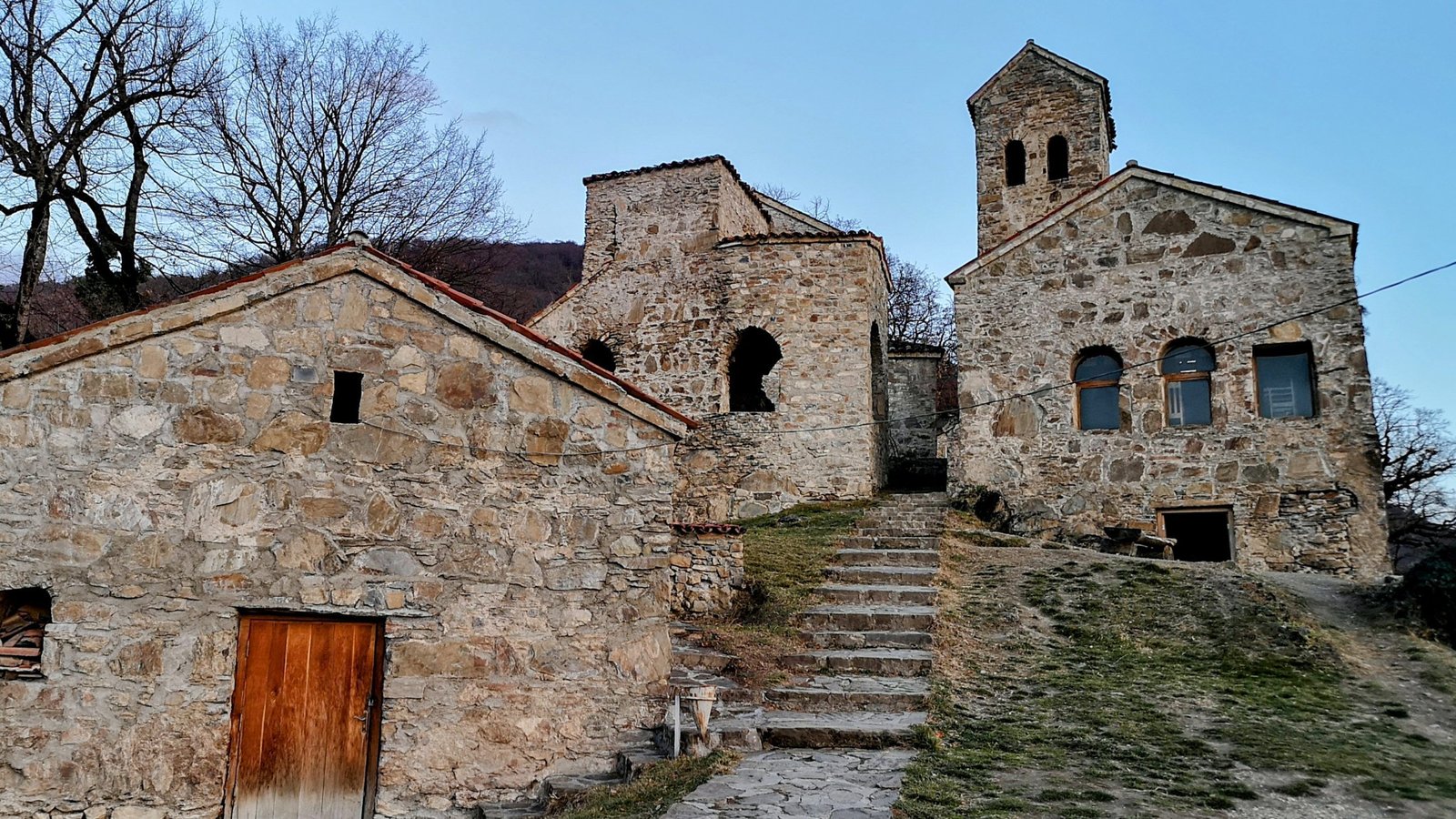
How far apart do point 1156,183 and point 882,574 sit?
314 inches

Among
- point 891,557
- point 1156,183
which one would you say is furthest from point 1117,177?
point 891,557

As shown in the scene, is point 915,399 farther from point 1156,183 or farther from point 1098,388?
point 1156,183

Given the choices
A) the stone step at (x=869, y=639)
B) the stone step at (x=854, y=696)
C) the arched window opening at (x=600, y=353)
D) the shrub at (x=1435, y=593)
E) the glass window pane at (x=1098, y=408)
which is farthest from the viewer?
the arched window opening at (x=600, y=353)

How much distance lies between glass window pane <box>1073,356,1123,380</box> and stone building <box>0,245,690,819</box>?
30.5 ft

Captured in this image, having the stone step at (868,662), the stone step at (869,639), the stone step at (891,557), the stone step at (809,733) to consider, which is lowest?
the stone step at (809,733)

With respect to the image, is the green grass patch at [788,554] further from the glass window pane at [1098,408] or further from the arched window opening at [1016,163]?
the arched window opening at [1016,163]

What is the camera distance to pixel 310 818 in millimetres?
7355

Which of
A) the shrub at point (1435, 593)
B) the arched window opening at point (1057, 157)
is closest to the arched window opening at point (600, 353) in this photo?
the arched window opening at point (1057, 157)

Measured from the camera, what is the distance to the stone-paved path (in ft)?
19.1

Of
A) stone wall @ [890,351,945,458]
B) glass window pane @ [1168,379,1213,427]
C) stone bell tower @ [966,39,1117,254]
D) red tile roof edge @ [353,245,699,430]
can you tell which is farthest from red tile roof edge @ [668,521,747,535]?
stone bell tower @ [966,39,1117,254]

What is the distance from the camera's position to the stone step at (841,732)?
24.0ft

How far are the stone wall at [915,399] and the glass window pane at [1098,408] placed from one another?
552cm

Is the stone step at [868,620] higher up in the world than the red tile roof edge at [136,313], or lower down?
lower down

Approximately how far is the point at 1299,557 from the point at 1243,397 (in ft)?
7.78
